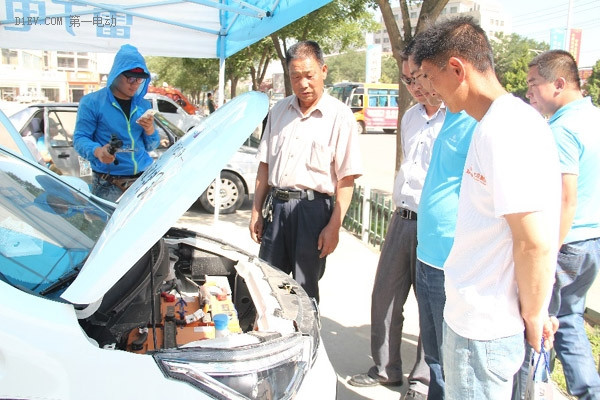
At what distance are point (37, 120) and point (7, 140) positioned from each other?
3.60 meters

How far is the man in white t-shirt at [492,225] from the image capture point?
5.16ft

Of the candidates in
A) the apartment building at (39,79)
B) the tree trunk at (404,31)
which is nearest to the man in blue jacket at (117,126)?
the tree trunk at (404,31)

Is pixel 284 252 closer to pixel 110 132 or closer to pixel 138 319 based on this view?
pixel 138 319

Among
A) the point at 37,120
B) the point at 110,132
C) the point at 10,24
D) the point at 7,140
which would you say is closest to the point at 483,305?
the point at 110,132

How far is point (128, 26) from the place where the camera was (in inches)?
208

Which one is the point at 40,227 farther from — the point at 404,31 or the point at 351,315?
the point at 404,31

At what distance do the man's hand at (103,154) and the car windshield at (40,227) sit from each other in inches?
36.1

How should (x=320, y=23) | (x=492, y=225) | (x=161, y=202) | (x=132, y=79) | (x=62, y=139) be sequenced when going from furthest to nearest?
1. (x=320, y=23)
2. (x=62, y=139)
3. (x=132, y=79)
4. (x=161, y=202)
5. (x=492, y=225)

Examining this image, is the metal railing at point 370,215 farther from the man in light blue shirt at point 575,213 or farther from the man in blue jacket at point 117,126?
the man in light blue shirt at point 575,213

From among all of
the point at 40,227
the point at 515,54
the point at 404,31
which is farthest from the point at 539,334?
the point at 515,54

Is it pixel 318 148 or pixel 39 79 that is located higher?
pixel 39 79

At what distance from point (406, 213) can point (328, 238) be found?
1.69 feet

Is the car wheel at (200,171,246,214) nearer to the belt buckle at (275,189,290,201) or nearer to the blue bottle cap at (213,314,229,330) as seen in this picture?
the belt buckle at (275,189,290,201)

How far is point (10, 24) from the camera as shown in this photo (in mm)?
5098
